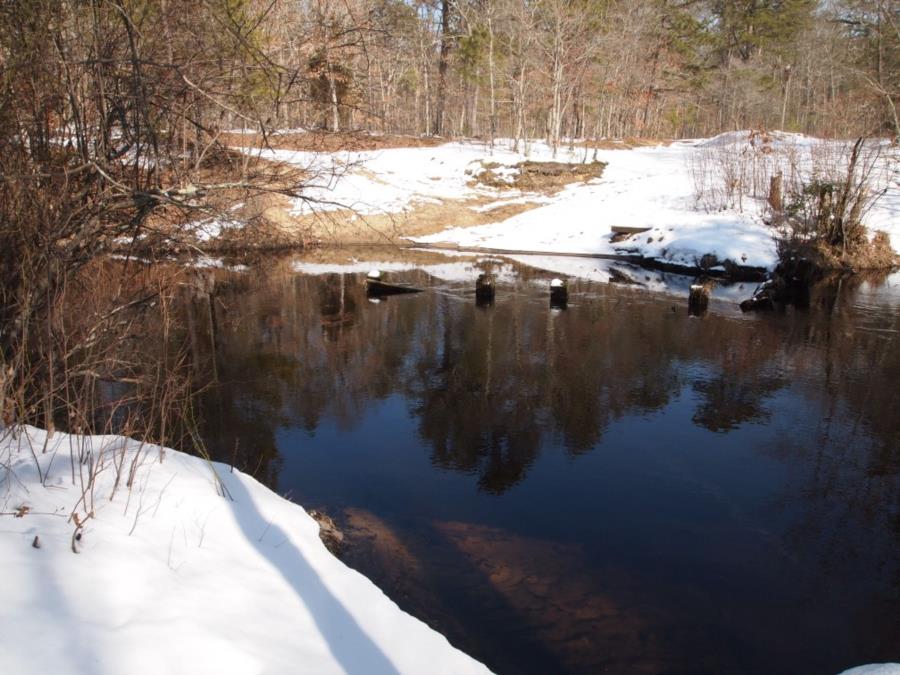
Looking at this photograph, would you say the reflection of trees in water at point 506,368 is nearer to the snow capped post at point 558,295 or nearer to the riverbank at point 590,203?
the snow capped post at point 558,295

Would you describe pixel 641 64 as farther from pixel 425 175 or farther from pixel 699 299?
pixel 699 299

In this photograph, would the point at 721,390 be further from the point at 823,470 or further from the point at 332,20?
the point at 332,20

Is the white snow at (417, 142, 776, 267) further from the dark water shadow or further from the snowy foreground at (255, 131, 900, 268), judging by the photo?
the dark water shadow

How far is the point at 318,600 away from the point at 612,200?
26754mm

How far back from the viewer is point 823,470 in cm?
809

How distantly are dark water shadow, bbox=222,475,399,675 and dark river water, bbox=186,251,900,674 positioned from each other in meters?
1.11

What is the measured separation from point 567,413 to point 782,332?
7.26 metres

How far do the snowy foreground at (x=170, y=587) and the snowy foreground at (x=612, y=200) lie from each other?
15331 millimetres

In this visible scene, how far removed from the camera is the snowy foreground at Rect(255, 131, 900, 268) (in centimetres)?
2269

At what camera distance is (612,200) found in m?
28.9

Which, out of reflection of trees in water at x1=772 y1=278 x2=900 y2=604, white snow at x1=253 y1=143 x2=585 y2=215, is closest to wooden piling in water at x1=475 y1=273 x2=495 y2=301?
reflection of trees in water at x1=772 y1=278 x2=900 y2=604

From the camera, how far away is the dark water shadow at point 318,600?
3752 millimetres

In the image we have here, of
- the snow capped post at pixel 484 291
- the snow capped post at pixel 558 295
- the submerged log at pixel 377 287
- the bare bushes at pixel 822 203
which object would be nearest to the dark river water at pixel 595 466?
the snow capped post at pixel 558 295

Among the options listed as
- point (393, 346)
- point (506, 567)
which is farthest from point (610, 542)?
point (393, 346)
